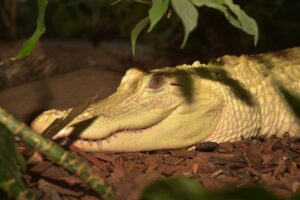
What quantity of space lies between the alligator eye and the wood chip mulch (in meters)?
0.38

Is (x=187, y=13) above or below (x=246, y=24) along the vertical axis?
above

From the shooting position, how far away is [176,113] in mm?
2648

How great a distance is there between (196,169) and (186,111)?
1.67 feet

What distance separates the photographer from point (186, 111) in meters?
2.67

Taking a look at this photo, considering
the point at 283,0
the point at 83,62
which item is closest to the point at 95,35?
the point at 83,62

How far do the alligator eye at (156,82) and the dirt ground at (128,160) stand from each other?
381mm

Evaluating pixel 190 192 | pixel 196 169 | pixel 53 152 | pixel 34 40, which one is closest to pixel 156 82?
pixel 196 169

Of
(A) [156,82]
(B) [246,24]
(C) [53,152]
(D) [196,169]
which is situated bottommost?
(D) [196,169]

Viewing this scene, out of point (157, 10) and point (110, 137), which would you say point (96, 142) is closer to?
point (110, 137)

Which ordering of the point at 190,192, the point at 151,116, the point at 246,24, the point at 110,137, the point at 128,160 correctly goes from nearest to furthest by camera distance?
the point at 190,192
the point at 246,24
the point at 128,160
the point at 110,137
the point at 151,116

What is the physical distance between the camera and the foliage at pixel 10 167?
5.08ft

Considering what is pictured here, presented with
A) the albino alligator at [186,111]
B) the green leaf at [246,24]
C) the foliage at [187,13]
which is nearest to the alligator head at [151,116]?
the albino alligator at [186,111]

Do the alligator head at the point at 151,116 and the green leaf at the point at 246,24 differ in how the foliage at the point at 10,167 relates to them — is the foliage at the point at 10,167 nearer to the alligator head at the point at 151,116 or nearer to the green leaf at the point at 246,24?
the alligator head at the point at 151,116

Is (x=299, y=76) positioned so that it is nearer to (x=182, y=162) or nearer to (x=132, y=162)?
(x=182, y=162)
